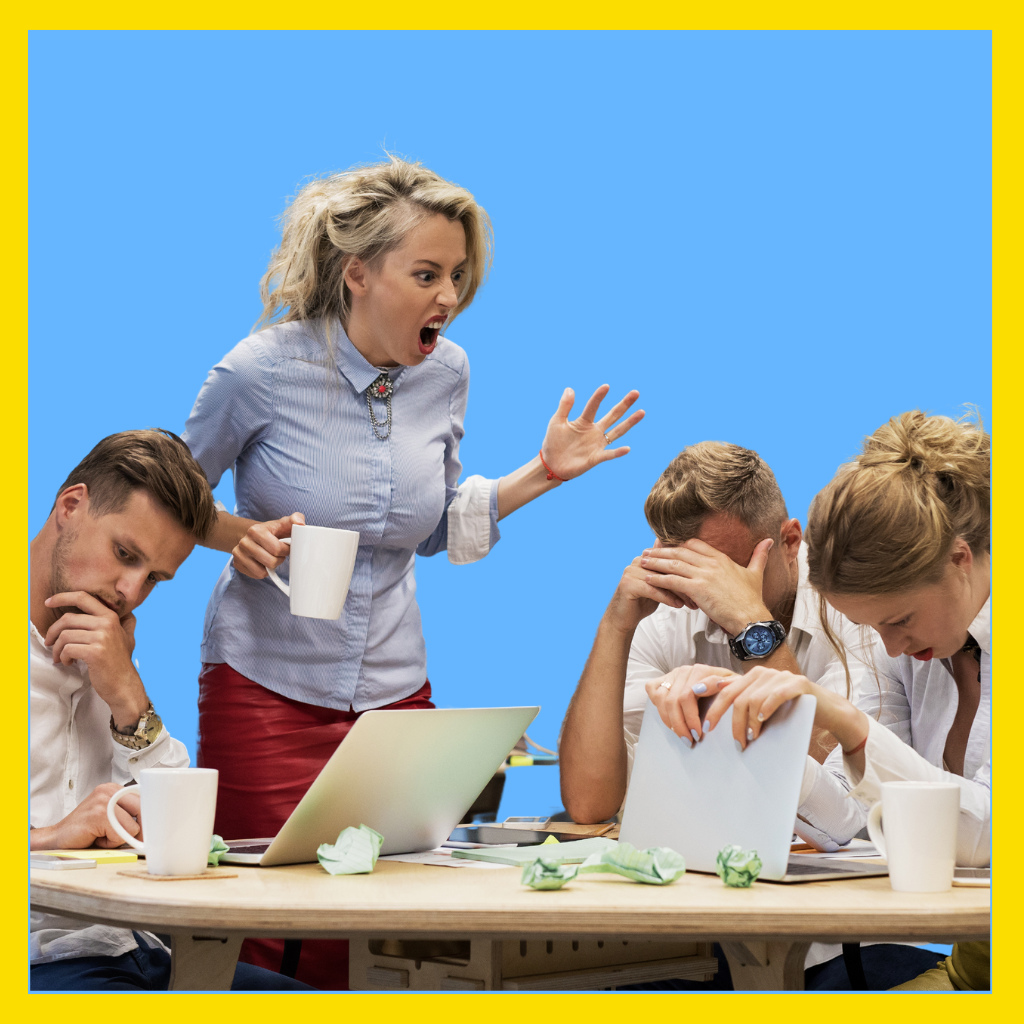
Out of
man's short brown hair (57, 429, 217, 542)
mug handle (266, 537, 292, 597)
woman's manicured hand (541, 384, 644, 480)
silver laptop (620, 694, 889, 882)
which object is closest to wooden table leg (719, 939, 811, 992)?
silver laptop (620, 694, 889, 882)

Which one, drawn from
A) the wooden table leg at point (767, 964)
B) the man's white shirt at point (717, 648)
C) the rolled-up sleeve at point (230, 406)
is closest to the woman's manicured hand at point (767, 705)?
the wooden table leg at point (767, 964)

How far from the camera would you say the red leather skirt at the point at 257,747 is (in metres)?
1.96

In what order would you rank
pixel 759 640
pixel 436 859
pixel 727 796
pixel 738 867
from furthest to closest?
pixel 759 640 < pixel 436 859 < pixel 727 796 < pixel 738 867

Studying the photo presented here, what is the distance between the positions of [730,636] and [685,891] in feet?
2.51

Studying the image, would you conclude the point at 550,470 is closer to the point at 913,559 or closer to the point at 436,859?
the point at 913,559

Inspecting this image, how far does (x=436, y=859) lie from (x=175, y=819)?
0.29m

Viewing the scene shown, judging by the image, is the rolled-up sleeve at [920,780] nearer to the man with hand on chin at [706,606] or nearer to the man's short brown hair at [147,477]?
the man with hand on chin at [706,606]

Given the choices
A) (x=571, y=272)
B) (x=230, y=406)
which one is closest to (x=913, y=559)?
(x=230, y=406)

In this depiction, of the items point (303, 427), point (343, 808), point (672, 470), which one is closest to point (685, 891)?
point (343, 808)

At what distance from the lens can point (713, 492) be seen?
70.9 inches

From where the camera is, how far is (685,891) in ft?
3.33

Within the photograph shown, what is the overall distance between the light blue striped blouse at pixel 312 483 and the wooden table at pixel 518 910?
979 millimetres

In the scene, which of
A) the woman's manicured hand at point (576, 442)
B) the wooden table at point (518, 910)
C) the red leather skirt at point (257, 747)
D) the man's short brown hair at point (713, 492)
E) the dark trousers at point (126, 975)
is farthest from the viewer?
the woman's manicured hand at point (576, 442)

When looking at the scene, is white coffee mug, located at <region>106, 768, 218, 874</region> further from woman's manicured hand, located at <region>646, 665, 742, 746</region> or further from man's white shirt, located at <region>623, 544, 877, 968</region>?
man's white shirt, located at <region>623, 544, 877, 968</region>
